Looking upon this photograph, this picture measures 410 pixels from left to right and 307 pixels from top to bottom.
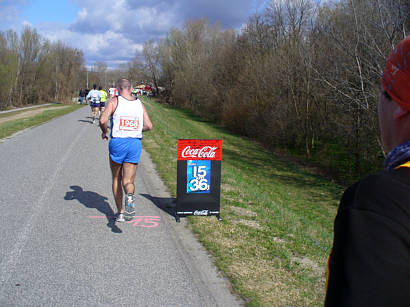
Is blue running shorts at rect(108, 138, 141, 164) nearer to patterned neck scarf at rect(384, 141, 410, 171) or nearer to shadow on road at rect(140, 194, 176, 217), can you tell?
shadow on road at rect(140, 194, 176, 217)

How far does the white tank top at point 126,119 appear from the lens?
596cm

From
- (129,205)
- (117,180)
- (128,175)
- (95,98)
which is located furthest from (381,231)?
(95,98)

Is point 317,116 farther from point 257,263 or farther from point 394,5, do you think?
point 257,263

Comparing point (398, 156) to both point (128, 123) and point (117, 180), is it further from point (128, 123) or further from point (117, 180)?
point (117, 180)

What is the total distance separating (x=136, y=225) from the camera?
6.45 meters

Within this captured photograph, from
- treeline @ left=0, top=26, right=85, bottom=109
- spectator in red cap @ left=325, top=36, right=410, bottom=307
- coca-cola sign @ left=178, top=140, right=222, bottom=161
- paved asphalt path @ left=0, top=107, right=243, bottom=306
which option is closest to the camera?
spectator in red cap @ left=325, top=36, right=410, bottom=307

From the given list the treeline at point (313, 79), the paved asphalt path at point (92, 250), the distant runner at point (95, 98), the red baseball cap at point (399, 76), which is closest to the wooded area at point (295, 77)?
the treeline at point (313, 79)

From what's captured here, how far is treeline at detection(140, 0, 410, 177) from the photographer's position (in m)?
14.0

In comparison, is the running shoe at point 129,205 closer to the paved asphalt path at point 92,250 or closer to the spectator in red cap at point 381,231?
the paved asphalt path at point 92,250

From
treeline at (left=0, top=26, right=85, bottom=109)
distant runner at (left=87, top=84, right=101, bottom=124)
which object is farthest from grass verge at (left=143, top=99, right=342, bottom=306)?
treeline at (left=0, top=26, right=85, bottom=109)

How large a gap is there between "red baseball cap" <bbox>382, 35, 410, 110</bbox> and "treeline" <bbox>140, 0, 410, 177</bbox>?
12.4 m

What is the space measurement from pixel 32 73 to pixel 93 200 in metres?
58.4

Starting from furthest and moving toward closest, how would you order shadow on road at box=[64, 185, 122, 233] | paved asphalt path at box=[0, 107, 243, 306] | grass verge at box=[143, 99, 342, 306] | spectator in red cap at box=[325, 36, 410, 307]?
shadow on road at box=[64, 185, 122, 233]
grass verge at box=[143, 99, 342, 306]
paved asphalt path at box=[0, 107, 243, 306]
spectator in red cap at box=[325, 36, 410, 307]

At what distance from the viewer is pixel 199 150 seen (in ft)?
22.4
